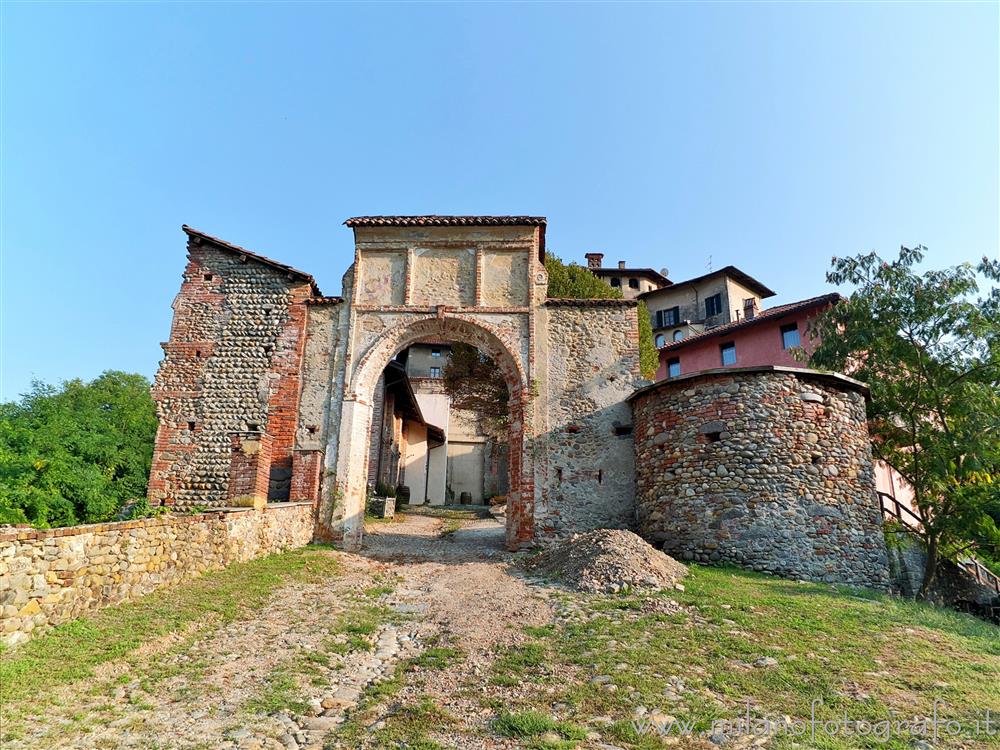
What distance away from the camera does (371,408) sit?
14344mm

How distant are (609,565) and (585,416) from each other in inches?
203

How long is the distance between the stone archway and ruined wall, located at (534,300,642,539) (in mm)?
428

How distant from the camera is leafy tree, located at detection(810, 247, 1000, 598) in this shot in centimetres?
1186

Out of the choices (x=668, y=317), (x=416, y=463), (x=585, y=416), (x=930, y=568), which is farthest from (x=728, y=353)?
(x=416, y=463)

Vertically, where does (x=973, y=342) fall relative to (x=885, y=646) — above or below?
above

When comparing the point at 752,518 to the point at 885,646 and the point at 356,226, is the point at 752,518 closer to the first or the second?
the point at 885,646

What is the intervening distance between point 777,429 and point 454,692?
28.7 feet

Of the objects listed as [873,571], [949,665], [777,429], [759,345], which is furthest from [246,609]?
[759,345]

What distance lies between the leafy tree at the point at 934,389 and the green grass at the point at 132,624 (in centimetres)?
1323

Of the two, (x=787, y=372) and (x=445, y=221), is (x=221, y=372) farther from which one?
(x=787, y=372)

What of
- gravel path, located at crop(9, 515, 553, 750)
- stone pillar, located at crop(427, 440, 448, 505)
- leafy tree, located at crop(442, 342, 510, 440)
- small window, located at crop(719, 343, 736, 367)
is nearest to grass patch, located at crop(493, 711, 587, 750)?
gravel path, located at crop(9, 515, 553, 750)

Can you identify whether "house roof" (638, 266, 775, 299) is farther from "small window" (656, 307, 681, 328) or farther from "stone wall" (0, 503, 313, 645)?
"stone wall" (0, 503, 313, 645)

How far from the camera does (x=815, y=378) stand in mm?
11695

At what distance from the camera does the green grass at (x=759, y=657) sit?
4855mm
